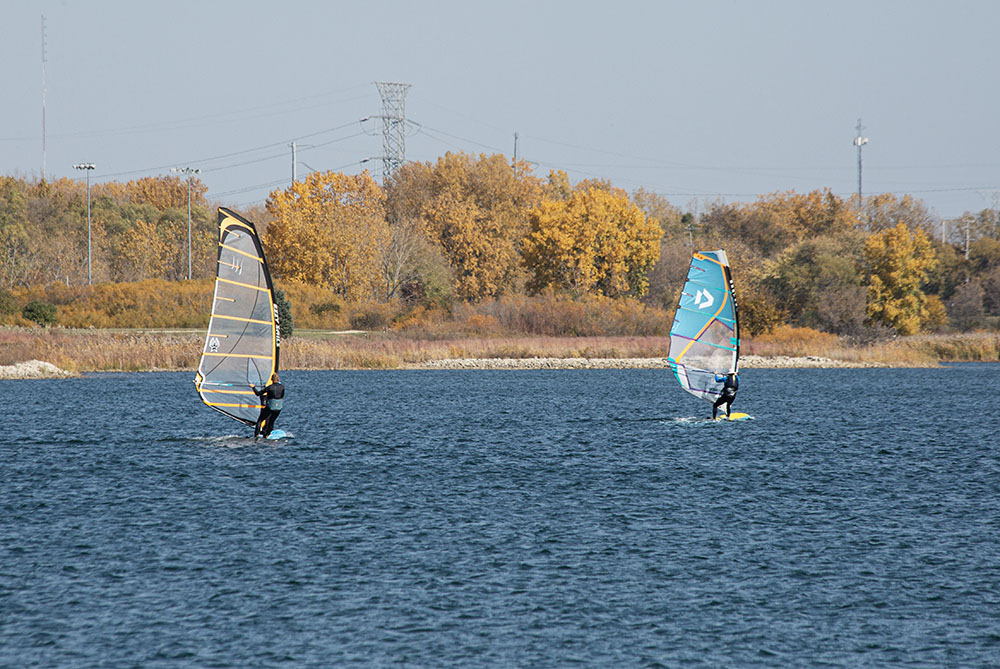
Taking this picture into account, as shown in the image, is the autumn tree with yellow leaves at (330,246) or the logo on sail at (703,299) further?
the autumn tree with yellow leaves at (330,246)

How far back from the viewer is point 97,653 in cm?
1188

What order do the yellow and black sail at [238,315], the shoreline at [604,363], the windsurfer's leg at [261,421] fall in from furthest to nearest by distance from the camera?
the shoreline at [604,363], the windsurfer's leg at [261,421], the yellow and black sail at [238,315]

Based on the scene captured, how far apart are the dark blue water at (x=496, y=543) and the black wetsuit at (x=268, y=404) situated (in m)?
1.03

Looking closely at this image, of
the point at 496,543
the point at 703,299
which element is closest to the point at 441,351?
the point at 703,299

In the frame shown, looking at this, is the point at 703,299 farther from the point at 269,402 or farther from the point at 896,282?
the point at 896,282

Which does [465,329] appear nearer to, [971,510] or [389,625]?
[971,510]

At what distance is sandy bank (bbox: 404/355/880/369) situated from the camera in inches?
2510

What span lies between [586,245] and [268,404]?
5287cm

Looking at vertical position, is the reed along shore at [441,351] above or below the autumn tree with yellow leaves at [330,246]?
below

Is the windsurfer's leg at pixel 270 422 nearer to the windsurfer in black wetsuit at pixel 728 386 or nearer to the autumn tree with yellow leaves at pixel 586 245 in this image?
the windsurfer in black wetsuit at pixel 728 386

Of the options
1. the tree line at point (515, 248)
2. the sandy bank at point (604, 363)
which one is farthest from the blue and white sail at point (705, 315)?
the tree line at point (515, 248)

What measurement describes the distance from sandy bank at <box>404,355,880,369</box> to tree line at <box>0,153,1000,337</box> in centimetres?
562

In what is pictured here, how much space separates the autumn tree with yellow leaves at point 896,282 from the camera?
3027 inches

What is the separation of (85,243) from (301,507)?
8372 centimetres
